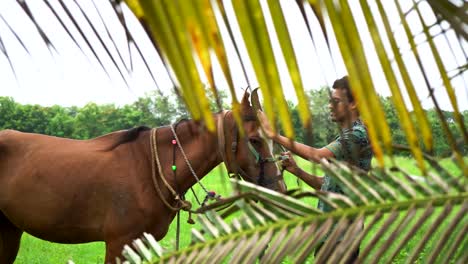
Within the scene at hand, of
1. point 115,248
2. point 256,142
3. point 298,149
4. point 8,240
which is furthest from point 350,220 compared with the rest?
point 8,240

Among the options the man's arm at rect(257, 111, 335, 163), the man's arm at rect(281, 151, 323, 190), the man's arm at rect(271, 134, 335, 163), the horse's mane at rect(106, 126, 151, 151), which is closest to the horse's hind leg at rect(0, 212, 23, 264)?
the horse's mane at rect(106, 126, 151, 151)

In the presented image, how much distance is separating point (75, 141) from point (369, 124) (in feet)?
9.84

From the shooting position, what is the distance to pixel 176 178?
278 cm

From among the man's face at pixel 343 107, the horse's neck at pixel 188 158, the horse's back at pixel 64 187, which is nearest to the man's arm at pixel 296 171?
the horse's neck at pixel 188 158

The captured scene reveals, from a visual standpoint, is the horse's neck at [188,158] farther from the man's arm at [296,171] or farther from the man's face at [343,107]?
the man's face at [343,107]

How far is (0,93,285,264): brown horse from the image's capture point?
274 centimetres

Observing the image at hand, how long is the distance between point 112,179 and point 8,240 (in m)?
1.02

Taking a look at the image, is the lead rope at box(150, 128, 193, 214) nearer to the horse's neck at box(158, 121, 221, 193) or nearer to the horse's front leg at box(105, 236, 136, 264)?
the horse's neck at box(158, 121, 221, 193)

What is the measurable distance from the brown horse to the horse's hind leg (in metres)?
0.31

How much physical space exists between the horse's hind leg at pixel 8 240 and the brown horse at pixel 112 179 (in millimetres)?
310

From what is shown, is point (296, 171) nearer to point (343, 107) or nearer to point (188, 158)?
A: point (188, 158)

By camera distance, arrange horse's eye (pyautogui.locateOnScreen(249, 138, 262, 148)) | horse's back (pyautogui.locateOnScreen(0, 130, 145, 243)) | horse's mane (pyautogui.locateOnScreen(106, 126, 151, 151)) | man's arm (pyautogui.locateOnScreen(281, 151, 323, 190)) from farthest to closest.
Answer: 1. horse's mane (pyautogui.locateOnScreen(106, 126, 151, 151))
2. horse's back (pyautogui.locateOnScreen(0, 130, 145, 243))
3. horse's eye (pyautogui.locateOnScreen(249, 138, 262, 148))
4. man's arm (pyautogui.locateOnScreen(281, 151, 323, 190))

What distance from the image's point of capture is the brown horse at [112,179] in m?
2.74

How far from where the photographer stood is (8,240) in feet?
11.2
